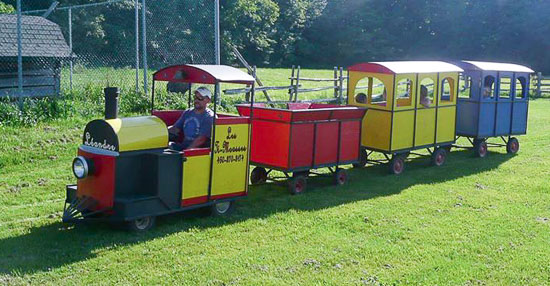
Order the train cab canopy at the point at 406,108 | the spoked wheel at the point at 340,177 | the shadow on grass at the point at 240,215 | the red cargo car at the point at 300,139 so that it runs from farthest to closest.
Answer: the train cab canopy at the point at 406,108
the spoked wheel at the point at 340,177
the red cargo car at the point at 300,139
the shadow on grass at the point at 240,215

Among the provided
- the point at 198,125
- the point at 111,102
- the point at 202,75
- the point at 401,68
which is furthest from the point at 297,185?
the point at 111,102

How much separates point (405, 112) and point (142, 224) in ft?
21.2

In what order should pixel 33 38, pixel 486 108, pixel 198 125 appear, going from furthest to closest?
pixel 33 38, pixel 486 108, pixel 198 125

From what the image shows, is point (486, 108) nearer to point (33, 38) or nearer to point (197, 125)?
point (197, 125)

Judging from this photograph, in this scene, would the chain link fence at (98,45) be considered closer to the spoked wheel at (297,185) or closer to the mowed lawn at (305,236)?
the mowed lawn at (305,236)

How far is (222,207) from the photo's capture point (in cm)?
970

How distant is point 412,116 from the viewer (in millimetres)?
13531

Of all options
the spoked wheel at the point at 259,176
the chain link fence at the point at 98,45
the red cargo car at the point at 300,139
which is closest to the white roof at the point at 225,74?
the red cargo car at the point at 300,139

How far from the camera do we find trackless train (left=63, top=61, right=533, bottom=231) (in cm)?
853

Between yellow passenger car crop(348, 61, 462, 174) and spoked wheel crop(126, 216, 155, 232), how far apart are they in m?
5.73

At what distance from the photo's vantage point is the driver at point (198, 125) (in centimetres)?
948

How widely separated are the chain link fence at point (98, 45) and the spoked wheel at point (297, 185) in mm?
6422

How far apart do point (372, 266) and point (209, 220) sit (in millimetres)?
2590

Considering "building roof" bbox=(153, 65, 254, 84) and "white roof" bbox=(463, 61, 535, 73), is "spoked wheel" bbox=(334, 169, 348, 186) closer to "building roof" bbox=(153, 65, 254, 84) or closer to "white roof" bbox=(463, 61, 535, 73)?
"building roof" bbox=(153, 65, 254, 84)
